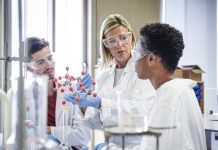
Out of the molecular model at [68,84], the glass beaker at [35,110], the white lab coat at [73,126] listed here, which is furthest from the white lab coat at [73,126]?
the glass beaker at [35,110]

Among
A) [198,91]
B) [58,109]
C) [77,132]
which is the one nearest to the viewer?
[58,109]

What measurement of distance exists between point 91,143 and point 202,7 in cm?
343

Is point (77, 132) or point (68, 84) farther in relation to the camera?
point (77, 132)

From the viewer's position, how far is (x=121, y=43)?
5.82ft

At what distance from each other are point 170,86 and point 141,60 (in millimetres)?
144

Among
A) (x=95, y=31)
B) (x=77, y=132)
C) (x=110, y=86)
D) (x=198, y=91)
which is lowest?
(x=77, y=132)

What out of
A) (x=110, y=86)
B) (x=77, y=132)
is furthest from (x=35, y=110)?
(x=110, y=86)

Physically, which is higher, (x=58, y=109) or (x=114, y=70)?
(x=114, y=70)

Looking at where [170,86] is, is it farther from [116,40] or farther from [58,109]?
[116,40]

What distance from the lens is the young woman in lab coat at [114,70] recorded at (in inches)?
63.9

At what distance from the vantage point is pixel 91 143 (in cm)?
173

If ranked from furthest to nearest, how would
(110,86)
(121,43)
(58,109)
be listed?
1. (110,86)
2. (121,43)
3. (58,109)

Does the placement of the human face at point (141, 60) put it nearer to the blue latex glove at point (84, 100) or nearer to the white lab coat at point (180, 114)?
the white lab coat at point (180, 114)

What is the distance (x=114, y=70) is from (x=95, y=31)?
58.0 inches
